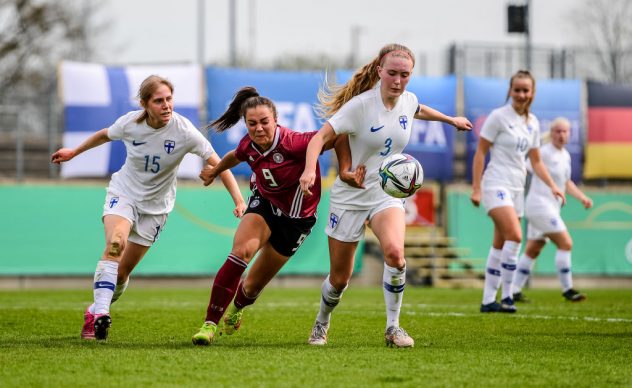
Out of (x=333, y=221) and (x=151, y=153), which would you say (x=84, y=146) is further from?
(x=333, y=221)

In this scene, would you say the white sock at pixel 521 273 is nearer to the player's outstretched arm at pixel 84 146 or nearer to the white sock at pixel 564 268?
the white sock at pixel 564 268

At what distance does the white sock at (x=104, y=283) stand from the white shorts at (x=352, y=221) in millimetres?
1670

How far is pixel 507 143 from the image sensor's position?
1141 centimetres

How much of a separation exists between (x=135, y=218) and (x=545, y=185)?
6807mm

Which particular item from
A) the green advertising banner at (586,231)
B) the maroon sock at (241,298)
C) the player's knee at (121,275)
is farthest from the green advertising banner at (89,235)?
the maroon sock at (241,298)

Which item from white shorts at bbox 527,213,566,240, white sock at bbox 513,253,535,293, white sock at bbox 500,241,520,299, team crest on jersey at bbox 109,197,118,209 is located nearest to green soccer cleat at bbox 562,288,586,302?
white sock at bbox 513,253,535,293

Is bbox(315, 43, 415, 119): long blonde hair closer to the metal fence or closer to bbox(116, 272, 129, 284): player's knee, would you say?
bbox(116, 272, 129, 284): player's knee

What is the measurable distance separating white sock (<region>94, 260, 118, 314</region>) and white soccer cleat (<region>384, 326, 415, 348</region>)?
2079mm

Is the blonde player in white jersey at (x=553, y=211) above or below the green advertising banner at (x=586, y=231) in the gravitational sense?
above

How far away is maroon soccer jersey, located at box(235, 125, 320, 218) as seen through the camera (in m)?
7.69

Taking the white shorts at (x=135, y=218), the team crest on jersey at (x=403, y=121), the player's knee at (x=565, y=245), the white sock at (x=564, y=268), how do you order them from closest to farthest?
the team crest on jersey at (x=403, y=121), the white shorts at (x=135, y=218), the player's knee at (x=565, y=245), the white sock at (x=564, y=268)

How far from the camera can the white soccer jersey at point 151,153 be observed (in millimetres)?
8266

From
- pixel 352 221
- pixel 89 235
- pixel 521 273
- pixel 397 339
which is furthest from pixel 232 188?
pixel 89 235

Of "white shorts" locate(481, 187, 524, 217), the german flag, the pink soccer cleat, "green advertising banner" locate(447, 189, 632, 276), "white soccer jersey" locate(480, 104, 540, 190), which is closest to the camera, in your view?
the pink soccer cleat
